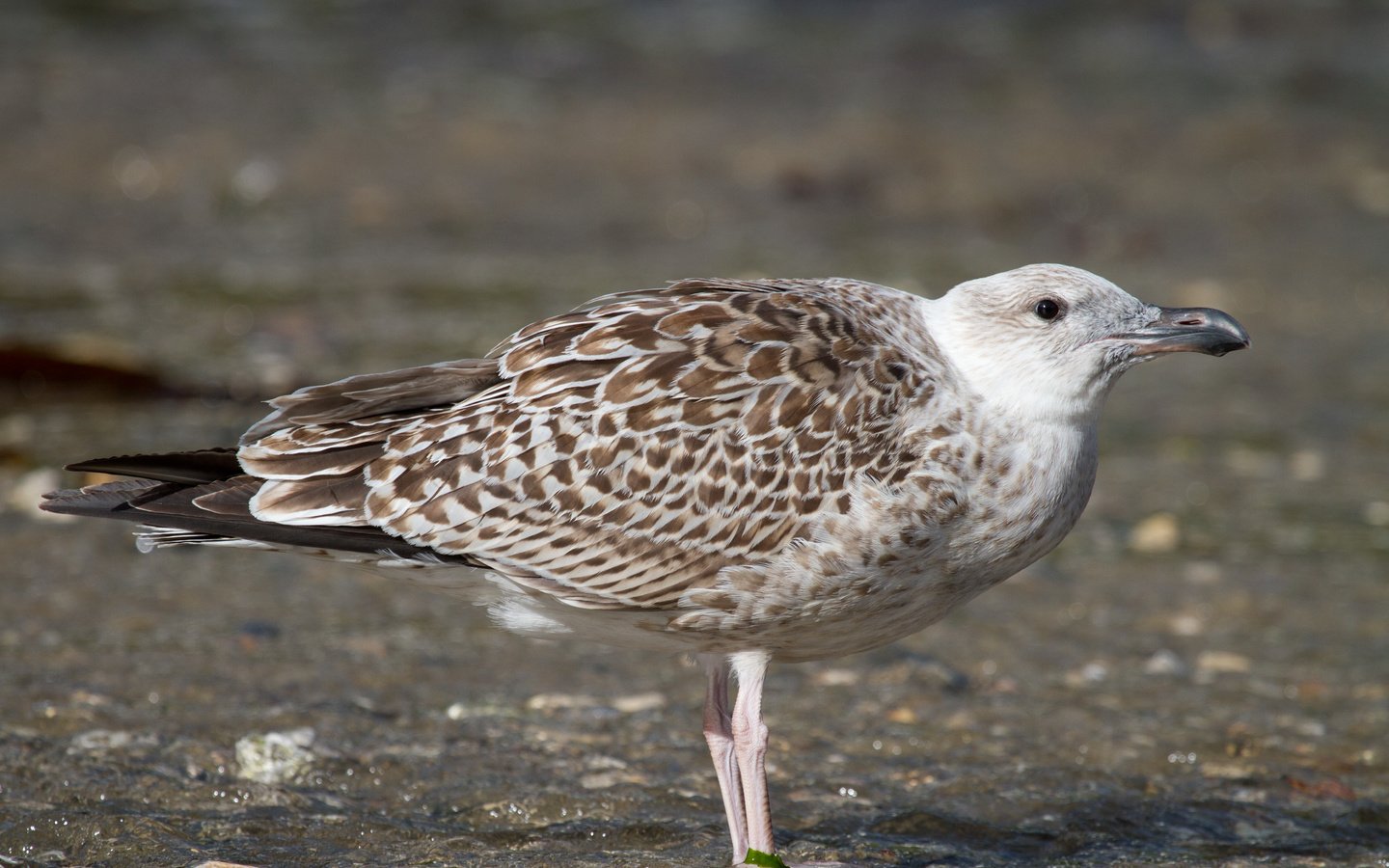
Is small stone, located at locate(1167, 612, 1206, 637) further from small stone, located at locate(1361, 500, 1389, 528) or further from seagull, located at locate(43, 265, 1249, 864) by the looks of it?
seagull, located at locate(43, 265, 1249, 864)

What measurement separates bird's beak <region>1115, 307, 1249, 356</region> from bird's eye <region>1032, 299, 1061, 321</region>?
175mm

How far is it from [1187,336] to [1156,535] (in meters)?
2.79

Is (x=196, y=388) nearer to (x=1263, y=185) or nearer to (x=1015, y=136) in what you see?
(x=1015, y=136)

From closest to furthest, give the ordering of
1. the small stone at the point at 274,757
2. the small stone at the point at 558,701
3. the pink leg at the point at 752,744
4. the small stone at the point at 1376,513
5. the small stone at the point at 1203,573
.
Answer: the pink leg at the point at 752,744, the small stone at the point at 274,757, the small stone at the point at 558,701, the small stone at the point at 1203,573, the small stone at the point at 1376,513

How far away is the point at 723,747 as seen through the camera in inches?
183

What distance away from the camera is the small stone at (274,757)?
487 centimetres

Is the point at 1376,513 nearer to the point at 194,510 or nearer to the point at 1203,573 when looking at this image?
the point at 1203,573

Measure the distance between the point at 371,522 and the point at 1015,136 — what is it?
31.8 feet

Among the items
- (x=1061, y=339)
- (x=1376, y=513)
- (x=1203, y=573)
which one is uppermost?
(x=1061, y=339)

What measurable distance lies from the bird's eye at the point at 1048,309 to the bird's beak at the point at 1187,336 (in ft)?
0.57

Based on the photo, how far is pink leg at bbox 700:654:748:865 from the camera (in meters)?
4.48

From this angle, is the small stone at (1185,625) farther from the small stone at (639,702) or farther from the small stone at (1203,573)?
the small stone at (639,702)

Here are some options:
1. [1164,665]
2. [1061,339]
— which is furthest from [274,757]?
[1164,665]

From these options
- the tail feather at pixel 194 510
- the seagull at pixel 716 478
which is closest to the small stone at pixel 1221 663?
the seagull at pixel 716 478
